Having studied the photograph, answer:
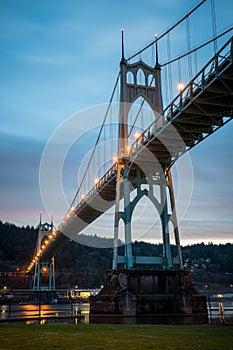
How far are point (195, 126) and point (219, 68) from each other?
7957mm

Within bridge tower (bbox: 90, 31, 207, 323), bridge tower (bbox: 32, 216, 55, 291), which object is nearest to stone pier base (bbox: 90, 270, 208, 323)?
bridge tower (bbox: 90, 31, 207, 323)

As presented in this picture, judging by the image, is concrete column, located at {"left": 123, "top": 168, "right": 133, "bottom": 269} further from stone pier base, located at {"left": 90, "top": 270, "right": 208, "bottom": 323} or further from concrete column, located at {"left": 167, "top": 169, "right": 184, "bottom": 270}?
concrete column, located at {"left": 167, "top": 169, "right": 184, "bottom": 270}

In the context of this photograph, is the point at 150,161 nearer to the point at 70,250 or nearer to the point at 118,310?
the point at 118,310

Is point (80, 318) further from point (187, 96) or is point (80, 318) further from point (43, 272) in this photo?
point (43, 272)

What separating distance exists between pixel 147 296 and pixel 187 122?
12519 millimetres

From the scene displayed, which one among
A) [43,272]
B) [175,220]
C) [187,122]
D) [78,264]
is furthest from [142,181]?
[78,264]

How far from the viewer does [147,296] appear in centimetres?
3028

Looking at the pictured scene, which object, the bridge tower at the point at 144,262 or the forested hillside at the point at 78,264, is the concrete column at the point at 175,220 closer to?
the bridge tower at the point at 144,262

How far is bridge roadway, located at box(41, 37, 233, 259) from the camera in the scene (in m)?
21.9

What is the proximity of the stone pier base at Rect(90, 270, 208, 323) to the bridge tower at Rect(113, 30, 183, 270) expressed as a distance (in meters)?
1.14

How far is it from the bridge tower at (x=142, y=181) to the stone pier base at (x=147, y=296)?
114 cm

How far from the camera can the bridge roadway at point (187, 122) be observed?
21.9 metres

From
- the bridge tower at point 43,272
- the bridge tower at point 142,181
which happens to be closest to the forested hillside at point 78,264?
the bridge tower at point 43,272

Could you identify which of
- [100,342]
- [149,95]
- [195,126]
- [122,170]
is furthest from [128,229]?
[100,342]
